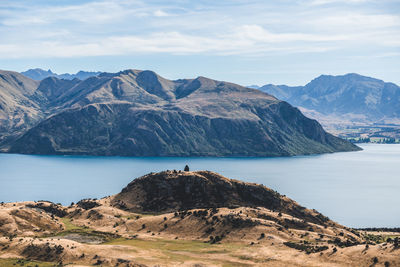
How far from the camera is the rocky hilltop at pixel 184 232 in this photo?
104 metres

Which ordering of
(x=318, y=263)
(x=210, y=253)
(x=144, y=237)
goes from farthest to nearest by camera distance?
1. (x=144, y=237)
2. (x=210, y=253)
3. (x=318, y=263)

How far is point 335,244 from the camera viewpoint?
118 m

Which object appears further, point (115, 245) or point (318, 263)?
point (115, 245)

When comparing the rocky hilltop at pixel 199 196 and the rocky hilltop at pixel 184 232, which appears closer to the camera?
the rocky hilltop at pixel 184 232

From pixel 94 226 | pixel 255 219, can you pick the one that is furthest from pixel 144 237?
pixel 255 219

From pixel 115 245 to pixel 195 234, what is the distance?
25.9 meters

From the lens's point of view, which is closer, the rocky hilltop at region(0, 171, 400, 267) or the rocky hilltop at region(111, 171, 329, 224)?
the rocky hilltop at region(0, 171, 400, 267)

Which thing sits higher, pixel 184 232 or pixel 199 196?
pixel 199 196

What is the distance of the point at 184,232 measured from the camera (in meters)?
134

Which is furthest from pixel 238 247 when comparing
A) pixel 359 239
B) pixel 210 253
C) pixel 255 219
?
pixel 359 239

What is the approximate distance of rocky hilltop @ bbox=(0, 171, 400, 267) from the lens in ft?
341

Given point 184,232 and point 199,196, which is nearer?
point 184,232

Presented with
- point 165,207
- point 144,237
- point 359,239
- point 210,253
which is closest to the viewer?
point 210,253

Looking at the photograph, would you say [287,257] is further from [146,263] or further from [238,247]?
[146,263]
